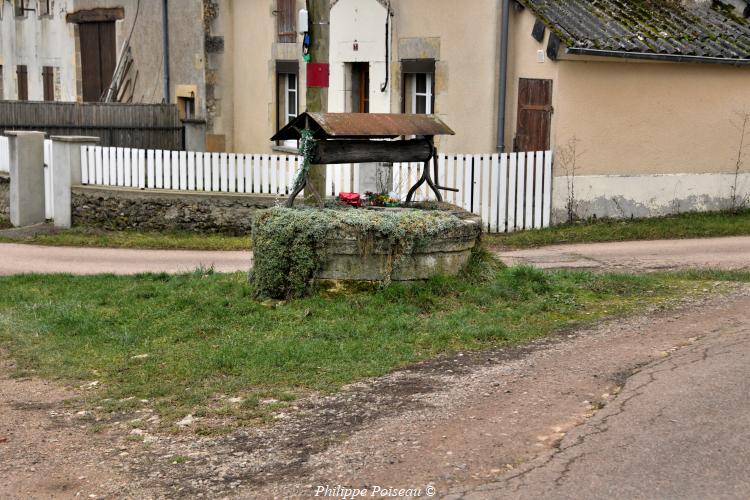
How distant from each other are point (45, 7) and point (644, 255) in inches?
778

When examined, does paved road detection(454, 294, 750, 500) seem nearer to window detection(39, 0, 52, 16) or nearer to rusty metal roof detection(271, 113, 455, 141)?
rusty metal roof detection(271, 113, 455, 141)

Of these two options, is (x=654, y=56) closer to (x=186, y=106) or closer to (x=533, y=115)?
(x=533, y=115)

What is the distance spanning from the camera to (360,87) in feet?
59.6

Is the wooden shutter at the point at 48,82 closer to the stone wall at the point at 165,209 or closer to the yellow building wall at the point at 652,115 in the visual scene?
the stone wall at the point at 165,209

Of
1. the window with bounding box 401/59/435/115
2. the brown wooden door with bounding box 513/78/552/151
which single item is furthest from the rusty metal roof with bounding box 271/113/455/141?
the window with bounding box 401/59/435/115

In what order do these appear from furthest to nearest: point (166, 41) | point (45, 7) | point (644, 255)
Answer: point (45, 7) < point (166, 41) < point (644, 255)

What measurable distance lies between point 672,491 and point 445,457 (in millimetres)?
1265

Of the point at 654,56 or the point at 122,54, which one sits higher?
the point at 122,54

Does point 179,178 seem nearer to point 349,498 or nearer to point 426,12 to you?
point 426,12

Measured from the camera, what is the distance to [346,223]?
9.00 meters

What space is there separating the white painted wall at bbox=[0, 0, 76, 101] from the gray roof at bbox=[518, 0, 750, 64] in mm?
14803

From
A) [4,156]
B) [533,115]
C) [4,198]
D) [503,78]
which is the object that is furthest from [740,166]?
[4,156]

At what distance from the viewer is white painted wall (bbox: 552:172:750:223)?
14961 millimetres

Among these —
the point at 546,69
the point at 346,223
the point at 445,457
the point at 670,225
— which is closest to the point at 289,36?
the point at 546,69
